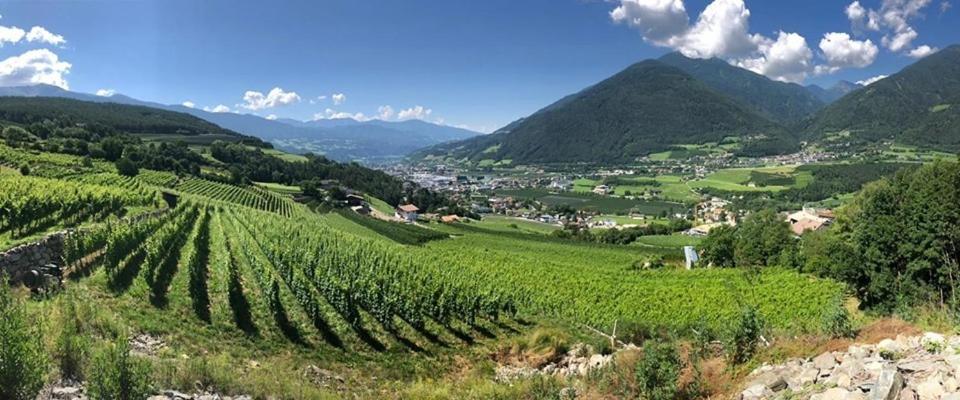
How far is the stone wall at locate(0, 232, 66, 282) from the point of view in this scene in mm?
18327

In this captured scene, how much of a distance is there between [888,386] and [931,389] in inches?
18.8

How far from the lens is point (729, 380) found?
35.8 feet

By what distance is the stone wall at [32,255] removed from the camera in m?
18.3

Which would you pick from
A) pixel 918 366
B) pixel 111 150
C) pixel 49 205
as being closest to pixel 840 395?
pixel 918 366

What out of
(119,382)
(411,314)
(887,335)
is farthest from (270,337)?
(887,335)

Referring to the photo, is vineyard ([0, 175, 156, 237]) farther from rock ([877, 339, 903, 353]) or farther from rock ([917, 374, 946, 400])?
rock ([877, 339, 903, 353])

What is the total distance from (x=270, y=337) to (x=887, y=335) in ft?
59.9

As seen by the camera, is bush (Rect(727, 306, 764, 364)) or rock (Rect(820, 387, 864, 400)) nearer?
rock (Rect(820, 387, 864, 400))

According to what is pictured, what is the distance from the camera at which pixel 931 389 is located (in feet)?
22.1

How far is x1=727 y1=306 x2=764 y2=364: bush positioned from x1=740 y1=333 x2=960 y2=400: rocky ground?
110cm

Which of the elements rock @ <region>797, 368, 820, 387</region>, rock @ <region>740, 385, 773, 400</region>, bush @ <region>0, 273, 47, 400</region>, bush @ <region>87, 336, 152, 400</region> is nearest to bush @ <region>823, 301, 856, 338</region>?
rock @ <region>797, 368, 820, 387</region>

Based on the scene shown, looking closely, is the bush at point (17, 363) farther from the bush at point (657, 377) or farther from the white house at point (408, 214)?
the white house at point (408, 214)

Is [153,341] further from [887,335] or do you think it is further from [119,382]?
[887,335]

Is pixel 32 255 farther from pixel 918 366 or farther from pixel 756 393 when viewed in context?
pixel 918 366
